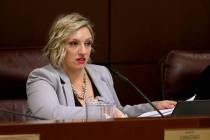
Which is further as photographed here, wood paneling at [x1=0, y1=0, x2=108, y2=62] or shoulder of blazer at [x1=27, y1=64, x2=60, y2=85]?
wood paneling at [x1=0, y1=0, x2=108, y2=62]

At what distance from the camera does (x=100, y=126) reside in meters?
1.33

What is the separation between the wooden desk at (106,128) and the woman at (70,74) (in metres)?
1.08

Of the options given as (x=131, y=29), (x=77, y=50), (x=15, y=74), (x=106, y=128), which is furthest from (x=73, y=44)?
(x=106, y=128)

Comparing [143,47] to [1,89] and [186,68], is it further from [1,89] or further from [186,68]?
[1,89]

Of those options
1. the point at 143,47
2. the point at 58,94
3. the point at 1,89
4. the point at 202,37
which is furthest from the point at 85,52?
the point at 202,37

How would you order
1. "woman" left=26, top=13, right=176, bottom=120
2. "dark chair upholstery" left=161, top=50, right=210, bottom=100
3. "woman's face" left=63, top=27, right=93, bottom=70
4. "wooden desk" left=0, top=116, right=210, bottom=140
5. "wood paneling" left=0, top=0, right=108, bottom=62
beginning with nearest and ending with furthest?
"wooden desk" left=0, top=116, right=210, bottom=140 → "woman" left=26, top=13, right=176, bottom=120 → "woman's face" left=63, top=27, right=93, bottom=70 → "dark chair upholstery" left=161, top=50, right=210, bottom=100 → "wood paneling" left=0, top=0, right=108, bottom=62

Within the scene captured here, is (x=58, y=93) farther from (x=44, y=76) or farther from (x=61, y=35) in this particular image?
(x=61, y=35)

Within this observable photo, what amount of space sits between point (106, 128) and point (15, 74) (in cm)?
158

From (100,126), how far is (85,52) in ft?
4.46

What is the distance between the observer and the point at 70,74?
2715 mm

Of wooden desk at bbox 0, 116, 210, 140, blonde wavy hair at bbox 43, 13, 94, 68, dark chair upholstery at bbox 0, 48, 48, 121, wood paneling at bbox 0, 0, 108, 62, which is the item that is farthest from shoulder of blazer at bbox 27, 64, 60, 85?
wooden desk at bbox 0, 116, 210, 140

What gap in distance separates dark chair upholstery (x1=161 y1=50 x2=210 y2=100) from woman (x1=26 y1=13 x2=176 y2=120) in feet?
1.56

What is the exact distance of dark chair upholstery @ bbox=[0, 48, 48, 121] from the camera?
2.81 m

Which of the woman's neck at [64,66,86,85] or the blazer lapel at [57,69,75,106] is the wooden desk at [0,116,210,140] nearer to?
the blazer lapel at [57,69,75,106]
